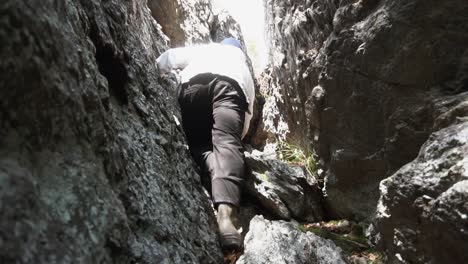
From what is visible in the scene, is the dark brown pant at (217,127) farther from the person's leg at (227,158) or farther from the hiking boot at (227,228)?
the hiking boot at (227,228)

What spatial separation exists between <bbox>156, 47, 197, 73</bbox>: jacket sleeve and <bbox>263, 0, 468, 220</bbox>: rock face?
158 cm

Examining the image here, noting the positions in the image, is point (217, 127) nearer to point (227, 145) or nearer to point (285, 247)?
point (227, 145)

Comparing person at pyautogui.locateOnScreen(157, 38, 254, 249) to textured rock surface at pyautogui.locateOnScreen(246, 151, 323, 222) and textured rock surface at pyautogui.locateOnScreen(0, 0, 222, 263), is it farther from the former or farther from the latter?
textured rock surface at pyautogui.locateOnScreen(0, 0, 222, 263)

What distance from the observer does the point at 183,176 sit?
11.8 ft

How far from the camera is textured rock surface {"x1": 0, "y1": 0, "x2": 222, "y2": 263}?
147 centimetres

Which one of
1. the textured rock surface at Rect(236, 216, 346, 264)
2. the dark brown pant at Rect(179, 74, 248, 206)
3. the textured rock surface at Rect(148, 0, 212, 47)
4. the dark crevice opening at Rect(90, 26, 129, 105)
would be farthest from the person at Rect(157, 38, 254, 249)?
the textured rock surface at Rect(148, 0, 212, 47)

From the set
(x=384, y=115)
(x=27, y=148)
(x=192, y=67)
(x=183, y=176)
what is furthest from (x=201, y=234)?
(x=192, y=67)

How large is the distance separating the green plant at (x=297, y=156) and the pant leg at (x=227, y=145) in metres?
1.18

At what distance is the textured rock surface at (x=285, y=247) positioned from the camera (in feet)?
9.91

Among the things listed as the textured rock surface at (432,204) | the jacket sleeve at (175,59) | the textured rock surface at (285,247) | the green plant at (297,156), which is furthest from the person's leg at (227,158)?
the textured rock surface at (432,204)

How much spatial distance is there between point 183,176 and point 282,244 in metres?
1.18

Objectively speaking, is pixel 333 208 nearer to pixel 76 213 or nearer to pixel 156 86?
pixel 156 86

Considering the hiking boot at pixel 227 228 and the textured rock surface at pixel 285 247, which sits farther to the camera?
the hiking boot at pixel 227 228

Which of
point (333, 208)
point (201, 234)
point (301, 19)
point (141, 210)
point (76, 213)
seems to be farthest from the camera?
point (301, 19)
